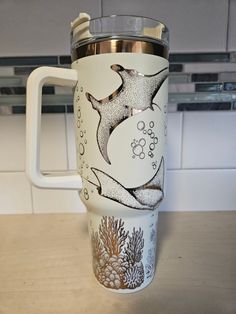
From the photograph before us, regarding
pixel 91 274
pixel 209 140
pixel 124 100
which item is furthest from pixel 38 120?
pixel 209 140

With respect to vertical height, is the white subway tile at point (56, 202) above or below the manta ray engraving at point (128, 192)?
below

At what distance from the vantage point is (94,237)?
27 centimetres

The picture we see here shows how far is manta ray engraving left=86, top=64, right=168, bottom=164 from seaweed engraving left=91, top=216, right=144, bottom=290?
79mm

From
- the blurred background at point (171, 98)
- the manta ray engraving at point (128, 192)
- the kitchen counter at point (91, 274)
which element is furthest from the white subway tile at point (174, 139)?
the manta ray engraving at point (128, 192)

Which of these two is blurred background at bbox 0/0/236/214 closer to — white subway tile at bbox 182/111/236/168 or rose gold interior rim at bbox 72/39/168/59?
white subway tile at bbox 182/111/236/168

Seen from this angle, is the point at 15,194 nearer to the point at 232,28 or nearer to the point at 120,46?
the point at 120,46

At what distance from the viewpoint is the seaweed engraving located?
26cm

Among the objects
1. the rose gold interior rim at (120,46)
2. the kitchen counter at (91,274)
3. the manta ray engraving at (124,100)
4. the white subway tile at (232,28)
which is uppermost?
the white subway tile at (232,28)

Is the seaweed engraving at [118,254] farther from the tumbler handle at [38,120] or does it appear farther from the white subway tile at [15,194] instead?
the white subway tile at [15,194]

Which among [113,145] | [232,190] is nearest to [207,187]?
[232,190]

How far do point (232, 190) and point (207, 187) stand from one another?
50 mm

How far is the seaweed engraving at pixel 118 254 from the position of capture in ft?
0.84

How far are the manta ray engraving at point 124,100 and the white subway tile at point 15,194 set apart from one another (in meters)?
0.29

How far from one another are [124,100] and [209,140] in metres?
0.28
